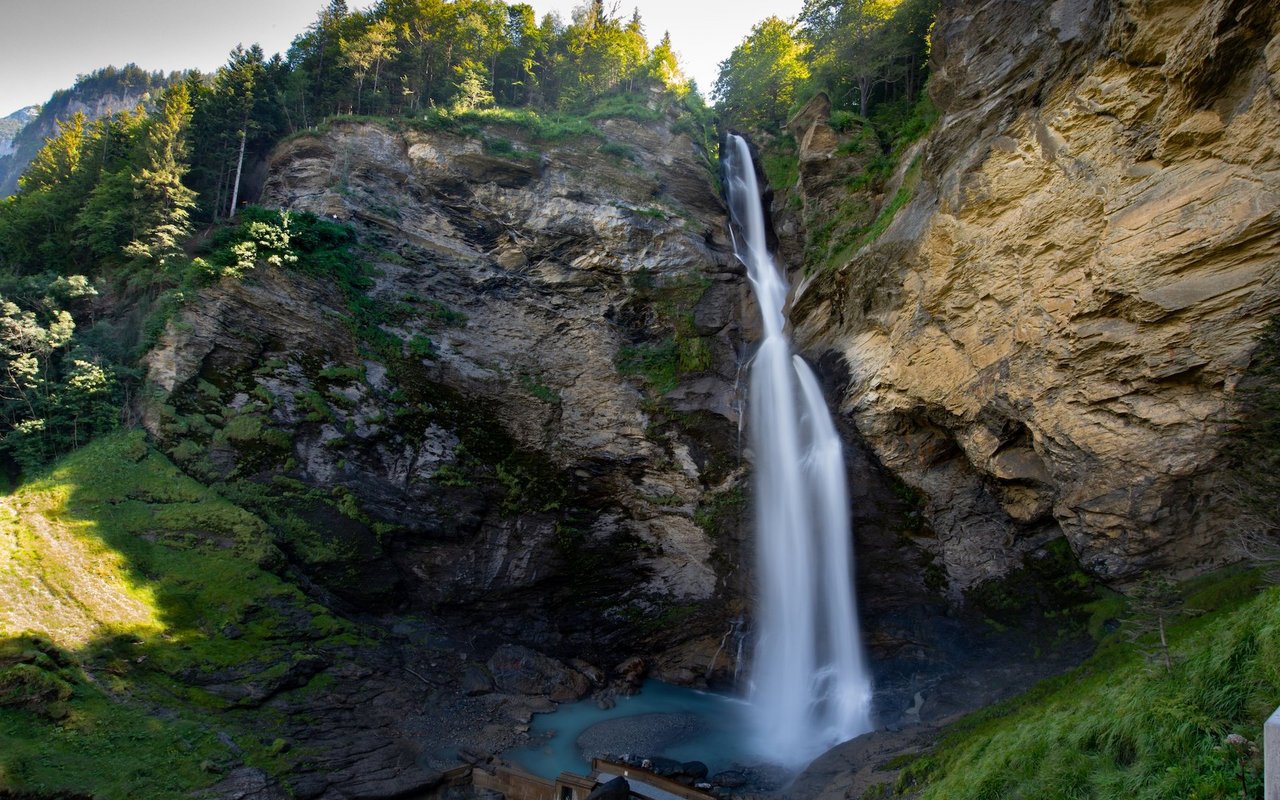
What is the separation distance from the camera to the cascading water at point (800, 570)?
17016mm

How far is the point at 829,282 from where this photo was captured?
19469 mm

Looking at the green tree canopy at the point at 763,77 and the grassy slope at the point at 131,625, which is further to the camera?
the green tree canopy at the point at 763,77

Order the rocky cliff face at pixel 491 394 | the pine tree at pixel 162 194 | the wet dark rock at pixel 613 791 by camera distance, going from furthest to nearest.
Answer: the pine tree at pixel 162 194 < the rocky cliff face at pixel 491 394 < the wet dark rock at pixel 613 791

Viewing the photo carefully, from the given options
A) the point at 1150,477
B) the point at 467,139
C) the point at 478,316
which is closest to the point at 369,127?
the point at 467,139

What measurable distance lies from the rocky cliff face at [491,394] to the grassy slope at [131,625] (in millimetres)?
1462

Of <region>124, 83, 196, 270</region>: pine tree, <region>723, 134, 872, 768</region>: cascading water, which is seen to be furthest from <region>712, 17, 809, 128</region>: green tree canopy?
<region>124, 83, 196, 270</region>: pine tree

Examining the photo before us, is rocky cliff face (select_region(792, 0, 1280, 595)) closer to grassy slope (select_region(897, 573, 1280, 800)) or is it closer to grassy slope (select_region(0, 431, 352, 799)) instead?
grassy slope (select_region(897, 573, 1280, 800))

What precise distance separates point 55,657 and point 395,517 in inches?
304

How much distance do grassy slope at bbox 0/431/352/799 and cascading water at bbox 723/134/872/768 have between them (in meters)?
12.1

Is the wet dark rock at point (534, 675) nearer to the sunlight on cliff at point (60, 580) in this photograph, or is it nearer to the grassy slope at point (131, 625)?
the grassy slope at point (131, 625)

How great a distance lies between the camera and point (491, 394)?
67.5ft

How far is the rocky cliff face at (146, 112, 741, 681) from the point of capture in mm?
17672

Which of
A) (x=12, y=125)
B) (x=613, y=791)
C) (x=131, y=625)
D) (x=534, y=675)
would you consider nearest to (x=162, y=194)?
(x=131, y=625)

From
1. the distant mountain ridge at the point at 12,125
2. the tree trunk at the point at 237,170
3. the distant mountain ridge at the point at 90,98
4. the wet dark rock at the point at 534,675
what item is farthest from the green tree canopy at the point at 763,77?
the distant mountain ridge at the point at 12,125
